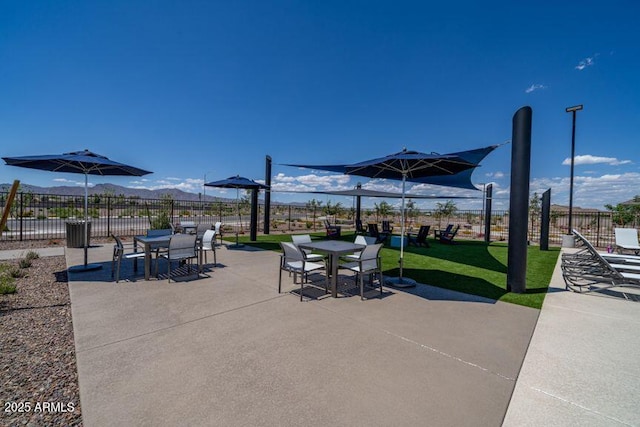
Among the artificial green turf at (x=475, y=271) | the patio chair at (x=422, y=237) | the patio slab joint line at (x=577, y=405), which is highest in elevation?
the patio chair at (x=422, y=237)

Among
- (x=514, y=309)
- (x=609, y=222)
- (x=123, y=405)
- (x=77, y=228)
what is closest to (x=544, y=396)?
(x=514, y=309)

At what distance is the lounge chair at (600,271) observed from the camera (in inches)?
192

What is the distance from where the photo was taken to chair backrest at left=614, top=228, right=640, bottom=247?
8273mm

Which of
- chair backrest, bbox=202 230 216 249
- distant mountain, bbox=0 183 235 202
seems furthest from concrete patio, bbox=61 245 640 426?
distant mountain, bbox=0 183 235 202

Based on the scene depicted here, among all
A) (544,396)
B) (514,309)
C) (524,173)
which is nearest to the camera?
(544,396)

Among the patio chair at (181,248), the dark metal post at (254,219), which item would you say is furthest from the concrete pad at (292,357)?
the dark metal post at (254,219)

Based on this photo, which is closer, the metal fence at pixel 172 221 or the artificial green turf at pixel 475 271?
the artificial green turf at pixel 475 271

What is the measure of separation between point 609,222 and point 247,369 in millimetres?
21450

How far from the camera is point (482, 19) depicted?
28.0 feet

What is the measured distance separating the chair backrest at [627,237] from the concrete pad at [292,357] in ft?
24.5

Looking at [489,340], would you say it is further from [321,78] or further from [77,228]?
[321,78]

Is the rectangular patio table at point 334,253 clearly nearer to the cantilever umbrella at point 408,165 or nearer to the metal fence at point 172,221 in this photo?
the cantilever umbrella at point 408,165

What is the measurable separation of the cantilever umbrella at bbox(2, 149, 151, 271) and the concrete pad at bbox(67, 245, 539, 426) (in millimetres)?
2337

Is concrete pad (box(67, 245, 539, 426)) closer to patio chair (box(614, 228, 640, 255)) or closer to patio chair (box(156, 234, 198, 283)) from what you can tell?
patio chair (box(156, 234, 198, 283))
